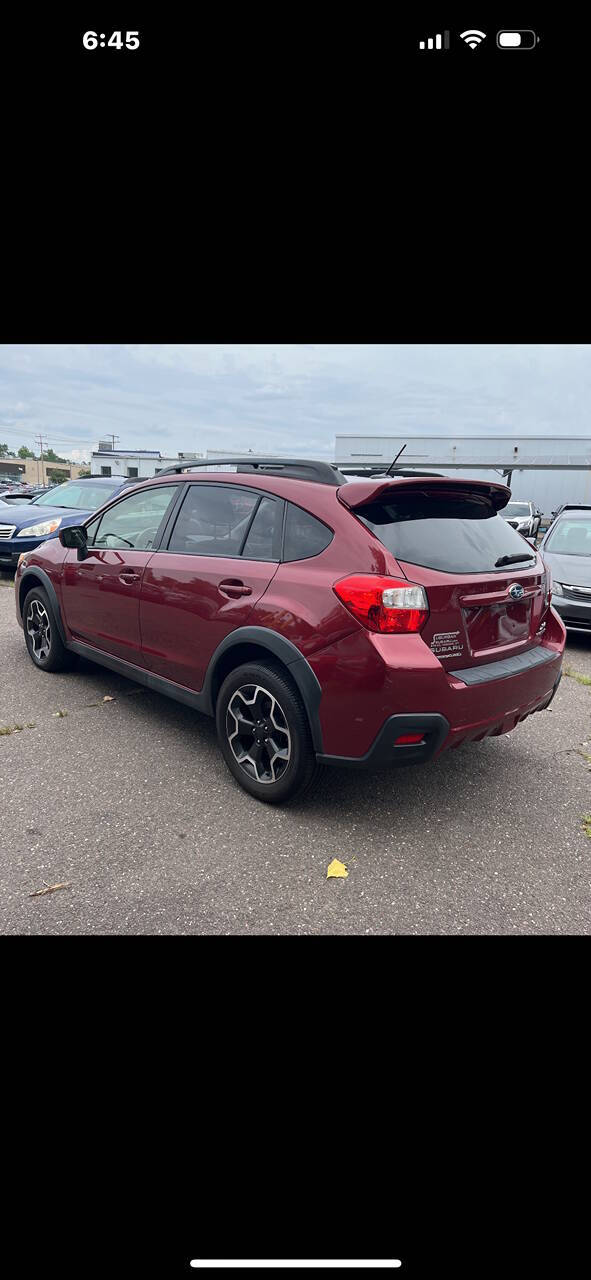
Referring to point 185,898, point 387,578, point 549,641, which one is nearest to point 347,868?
point 185,898

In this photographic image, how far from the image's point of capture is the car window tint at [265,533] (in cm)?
315

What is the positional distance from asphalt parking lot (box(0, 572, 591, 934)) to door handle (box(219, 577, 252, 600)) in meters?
1.02

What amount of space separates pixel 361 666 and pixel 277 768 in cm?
78

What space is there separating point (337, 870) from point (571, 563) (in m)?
5.60

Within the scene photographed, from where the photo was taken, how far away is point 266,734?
307 cm

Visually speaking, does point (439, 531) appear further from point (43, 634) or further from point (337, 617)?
point (43, 634)

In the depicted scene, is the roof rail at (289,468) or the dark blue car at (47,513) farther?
the dark blue car at (47,513)

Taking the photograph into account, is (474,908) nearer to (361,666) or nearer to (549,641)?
(361,666)

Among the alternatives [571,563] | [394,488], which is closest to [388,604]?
[394,488]

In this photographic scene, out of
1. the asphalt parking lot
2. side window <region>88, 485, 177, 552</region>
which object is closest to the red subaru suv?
side window <region>88, 485, 177, 552</region>

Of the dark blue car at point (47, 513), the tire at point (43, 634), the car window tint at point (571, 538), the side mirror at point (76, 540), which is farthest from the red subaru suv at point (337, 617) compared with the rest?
the dark blue car at point (47, 513)

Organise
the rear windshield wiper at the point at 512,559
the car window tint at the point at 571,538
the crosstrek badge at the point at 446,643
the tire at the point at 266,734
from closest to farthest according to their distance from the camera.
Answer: the crosstrek badge at the point at 446,643 < the tire at the point at 266,734 < the rear windshield wiper at the point at 512,559 < the car window tint at the point at 571,538

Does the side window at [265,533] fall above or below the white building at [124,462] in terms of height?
below
